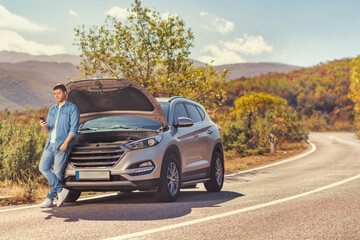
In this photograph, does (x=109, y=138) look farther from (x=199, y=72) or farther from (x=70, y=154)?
(x=199, y=72)

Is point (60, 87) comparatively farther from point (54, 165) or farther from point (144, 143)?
point (144, 143)

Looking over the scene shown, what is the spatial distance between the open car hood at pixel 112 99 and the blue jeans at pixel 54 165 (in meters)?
1.29

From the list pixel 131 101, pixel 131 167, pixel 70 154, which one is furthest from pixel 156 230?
pixel 131 101

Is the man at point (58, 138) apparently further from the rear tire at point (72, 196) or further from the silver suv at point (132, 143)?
the rear tire at point (72, 196)

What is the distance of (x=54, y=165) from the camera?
8094 millimetres

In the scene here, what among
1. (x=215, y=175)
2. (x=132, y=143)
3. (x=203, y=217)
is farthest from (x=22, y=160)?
(x=203, y=217)

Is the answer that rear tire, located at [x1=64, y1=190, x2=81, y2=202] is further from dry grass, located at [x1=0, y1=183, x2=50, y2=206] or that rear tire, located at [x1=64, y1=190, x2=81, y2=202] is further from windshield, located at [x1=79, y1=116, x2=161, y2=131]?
windshield, located at [x1=79, y1=116, x2=161, y2=131]

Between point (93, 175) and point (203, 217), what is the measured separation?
6.56 feet

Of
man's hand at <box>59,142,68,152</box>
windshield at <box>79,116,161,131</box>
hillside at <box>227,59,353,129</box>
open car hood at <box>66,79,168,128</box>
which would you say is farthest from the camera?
hillside at <box>227,59,353,129</box>

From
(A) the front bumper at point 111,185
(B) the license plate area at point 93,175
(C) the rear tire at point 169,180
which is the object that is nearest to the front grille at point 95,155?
(B) the license plate area at point 93,175

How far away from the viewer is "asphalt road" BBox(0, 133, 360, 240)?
239 inches

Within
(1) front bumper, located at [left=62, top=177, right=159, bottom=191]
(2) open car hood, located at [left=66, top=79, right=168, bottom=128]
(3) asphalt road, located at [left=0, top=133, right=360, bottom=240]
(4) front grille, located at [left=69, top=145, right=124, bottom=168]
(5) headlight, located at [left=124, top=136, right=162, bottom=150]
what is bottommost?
(3) asphalt road, located at [left=0, top=133, right=360, bottom=240]

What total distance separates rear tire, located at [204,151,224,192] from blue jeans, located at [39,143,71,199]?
360cm

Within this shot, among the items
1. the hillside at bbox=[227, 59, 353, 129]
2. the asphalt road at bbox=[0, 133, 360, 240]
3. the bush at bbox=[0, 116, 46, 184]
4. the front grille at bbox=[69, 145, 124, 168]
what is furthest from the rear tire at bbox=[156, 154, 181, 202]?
the hillside at bbox=[227, 59, 353, 129]
